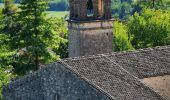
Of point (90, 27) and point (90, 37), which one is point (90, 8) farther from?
point (90, 37)

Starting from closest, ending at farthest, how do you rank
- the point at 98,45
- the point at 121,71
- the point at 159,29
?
1. the point at 121,71
2. the point at 98,45
3. the point at 159,29

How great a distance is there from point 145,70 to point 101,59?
245 cm

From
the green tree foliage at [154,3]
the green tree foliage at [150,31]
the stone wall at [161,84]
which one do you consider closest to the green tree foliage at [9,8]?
the green tree foliage at [154,3]

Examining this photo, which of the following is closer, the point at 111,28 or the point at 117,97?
the point at 117,97

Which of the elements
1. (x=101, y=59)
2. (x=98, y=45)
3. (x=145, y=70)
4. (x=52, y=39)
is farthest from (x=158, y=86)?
(x=52, y=39)

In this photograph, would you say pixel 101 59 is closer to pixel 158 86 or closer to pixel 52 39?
pixel 158 86

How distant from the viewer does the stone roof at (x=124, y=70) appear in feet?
93.8

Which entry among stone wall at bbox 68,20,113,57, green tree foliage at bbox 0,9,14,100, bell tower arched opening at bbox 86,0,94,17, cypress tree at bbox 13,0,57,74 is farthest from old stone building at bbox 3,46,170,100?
cypress tree at bbox 13,0,57,74

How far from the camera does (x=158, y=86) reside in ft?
104

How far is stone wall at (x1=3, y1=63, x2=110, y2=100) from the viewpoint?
28328 mm

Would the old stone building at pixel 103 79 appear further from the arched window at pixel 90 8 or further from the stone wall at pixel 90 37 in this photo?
the arched window at pixel 90 8

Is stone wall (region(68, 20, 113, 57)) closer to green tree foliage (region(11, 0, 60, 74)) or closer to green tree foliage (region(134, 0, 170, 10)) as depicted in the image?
green tree foliage (region(11, 0, 60, 74))

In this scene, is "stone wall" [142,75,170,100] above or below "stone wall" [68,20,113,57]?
below

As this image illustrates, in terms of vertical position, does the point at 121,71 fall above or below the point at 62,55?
above
